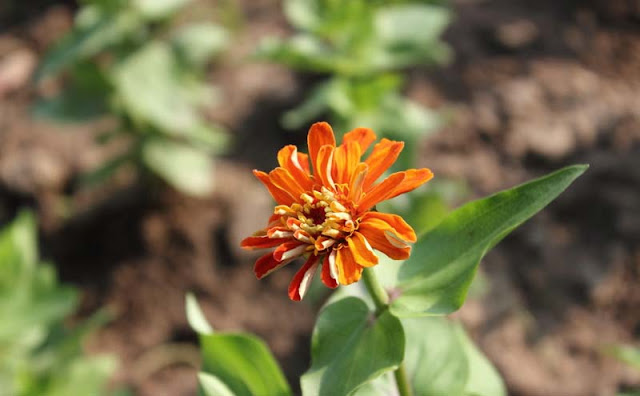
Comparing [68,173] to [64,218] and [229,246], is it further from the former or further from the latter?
[229,246]

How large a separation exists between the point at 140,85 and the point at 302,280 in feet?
5.15

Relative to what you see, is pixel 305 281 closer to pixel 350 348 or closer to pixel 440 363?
pixel 350 348

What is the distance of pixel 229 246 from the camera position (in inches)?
88.8

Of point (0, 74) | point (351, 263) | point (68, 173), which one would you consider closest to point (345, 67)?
point (68, 173)

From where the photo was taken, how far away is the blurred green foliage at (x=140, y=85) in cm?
204

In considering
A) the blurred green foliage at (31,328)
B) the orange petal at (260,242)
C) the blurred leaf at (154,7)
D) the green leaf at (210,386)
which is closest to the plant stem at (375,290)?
the orange petal at (260,242)

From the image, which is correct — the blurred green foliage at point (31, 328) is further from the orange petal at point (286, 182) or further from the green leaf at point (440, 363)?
the orange petal at point (286, 182)

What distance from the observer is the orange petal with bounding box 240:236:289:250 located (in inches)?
27.5

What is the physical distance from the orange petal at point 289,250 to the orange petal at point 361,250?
5 cm

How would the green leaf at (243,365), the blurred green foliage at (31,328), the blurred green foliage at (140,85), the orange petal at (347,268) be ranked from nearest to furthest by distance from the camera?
the orange petal at (347,268)
the green leaf at (243,365)
the blurred green foliage at (31,328)
the blurred green foliage at (140,85)

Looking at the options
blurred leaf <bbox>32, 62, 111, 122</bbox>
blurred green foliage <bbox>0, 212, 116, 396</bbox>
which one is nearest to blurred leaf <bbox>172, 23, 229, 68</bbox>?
blurred leaf <bbox>32, 62, 111, 122</bbox>

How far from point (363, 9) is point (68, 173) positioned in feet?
4.09

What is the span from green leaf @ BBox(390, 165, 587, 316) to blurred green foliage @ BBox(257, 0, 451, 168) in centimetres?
104

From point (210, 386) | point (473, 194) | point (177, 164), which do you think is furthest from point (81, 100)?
point (210, 386)
